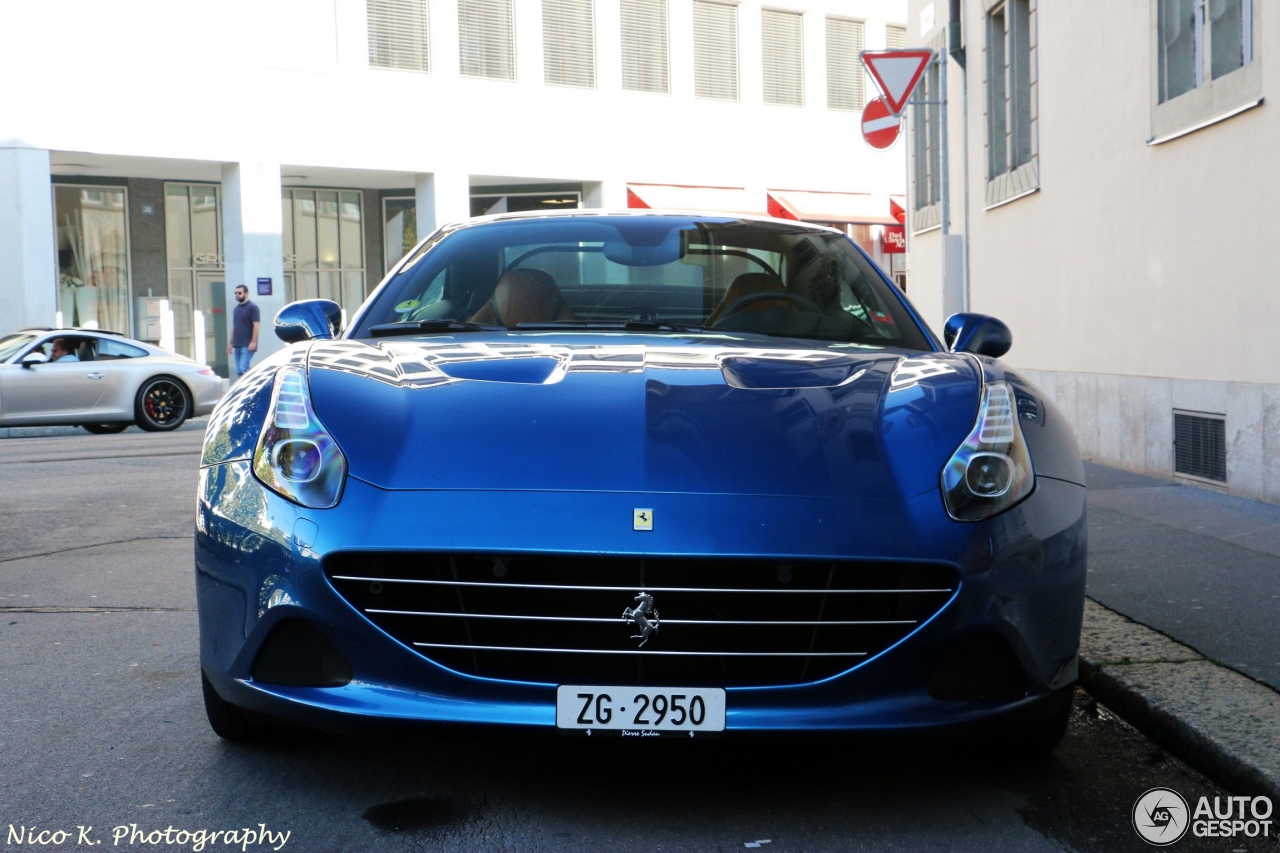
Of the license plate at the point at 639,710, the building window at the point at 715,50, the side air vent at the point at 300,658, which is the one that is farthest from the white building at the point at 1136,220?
the building window at the point at 715,50

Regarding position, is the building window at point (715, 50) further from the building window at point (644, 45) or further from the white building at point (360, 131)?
the building window at point (644, 45)

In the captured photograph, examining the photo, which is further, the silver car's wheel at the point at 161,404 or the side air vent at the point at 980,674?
the silver car's wheel at the point at 161,404

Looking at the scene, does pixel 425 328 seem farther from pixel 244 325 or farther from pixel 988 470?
pixel 244 325

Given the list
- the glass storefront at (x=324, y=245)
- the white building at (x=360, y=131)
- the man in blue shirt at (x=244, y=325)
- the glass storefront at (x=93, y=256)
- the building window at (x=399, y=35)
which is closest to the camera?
the man in blue shirt at (x=244, y=325)

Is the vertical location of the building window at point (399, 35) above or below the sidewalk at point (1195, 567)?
above

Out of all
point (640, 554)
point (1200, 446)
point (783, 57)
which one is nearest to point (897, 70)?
point (1200, 446)

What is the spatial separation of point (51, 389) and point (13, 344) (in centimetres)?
77

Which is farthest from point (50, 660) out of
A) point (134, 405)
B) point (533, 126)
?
point (533, 126)

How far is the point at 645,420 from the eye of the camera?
317 centimetres

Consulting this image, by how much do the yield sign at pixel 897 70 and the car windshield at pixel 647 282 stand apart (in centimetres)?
643

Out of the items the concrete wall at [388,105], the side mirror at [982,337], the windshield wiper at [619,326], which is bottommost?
the side mirror at [982,337]

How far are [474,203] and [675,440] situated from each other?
29.3m

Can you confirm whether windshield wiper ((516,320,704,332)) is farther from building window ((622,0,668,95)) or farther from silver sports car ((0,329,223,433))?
building window ((622,0,668,95))

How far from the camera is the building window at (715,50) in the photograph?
3247 centimetres
